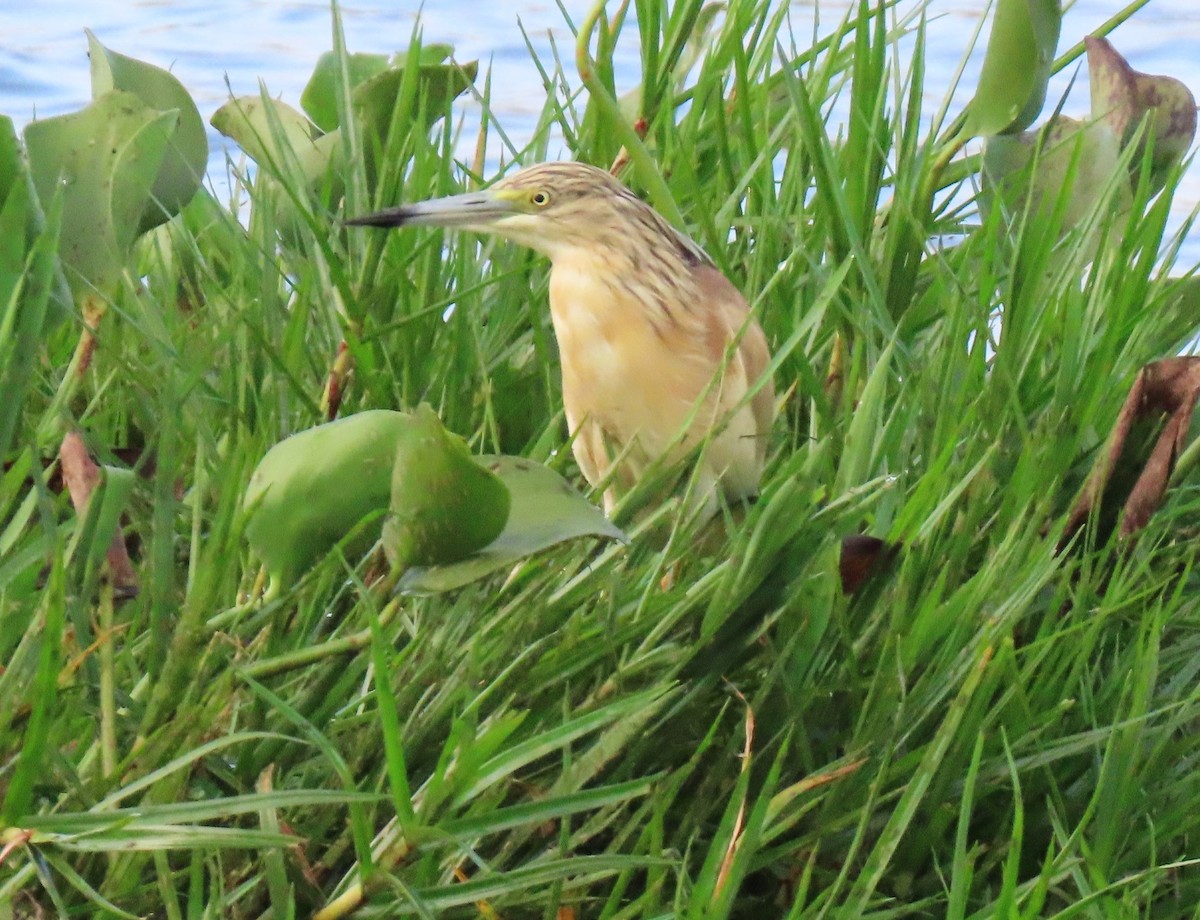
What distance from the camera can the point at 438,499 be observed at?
101 cm

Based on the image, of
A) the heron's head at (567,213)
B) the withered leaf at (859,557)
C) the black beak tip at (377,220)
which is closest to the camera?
the withered leaf at (859,557)

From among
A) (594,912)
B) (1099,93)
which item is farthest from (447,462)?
(1099,93)

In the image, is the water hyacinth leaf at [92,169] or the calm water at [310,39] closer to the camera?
the water hyacinth leaf at [92,169]

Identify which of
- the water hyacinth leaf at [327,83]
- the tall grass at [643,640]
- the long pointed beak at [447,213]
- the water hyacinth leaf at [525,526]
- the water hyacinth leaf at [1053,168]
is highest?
the water hyacinth leaf at [327,83]

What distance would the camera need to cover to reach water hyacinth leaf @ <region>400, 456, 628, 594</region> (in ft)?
3.41

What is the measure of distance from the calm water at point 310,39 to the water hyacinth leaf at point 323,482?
3.03 metres

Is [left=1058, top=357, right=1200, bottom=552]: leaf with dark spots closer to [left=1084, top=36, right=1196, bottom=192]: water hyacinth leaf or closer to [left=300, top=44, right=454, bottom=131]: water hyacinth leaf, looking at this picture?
[left=1084, top=36, right=1196, bottom=192]: water hyacinth leaf

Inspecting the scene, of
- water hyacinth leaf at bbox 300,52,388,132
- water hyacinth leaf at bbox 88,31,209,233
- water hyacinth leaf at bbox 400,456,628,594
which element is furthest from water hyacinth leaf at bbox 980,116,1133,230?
water hyacinth leaf at bbox 400,456,628,594

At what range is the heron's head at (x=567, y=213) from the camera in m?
1.90

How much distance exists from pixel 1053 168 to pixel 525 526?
1045 mm

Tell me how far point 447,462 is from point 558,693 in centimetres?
30

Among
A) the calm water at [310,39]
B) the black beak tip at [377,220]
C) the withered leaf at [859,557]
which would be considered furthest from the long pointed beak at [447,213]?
the calm water at [310,39]

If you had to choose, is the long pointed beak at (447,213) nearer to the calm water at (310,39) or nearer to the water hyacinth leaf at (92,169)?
the water hyacinth leaf at (92,169)

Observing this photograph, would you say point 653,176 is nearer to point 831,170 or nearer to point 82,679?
point 831,170
